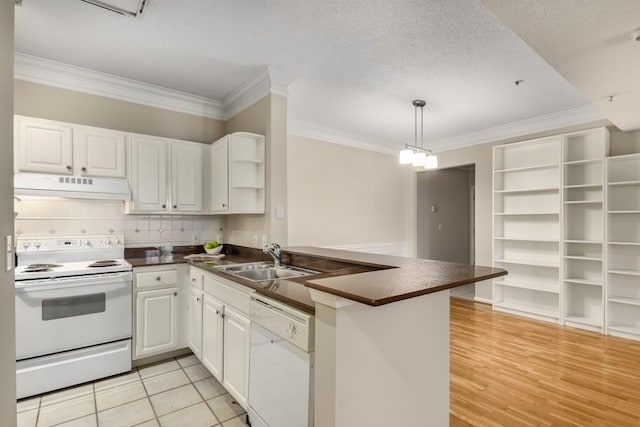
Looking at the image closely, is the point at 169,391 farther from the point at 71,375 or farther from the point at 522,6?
the point at 522,6

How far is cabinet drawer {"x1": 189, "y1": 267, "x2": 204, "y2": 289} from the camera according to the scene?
103 inches

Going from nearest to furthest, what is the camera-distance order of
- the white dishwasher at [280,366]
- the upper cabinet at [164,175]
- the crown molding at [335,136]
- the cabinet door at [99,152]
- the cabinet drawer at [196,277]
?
the white dishwasher at [280,366] < the cabinet drawer at [196,277] < the cabinet door at [99,152] < the upper cabinet at [164,175] < the crown molding at [335,136]

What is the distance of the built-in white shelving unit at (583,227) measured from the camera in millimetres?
3658

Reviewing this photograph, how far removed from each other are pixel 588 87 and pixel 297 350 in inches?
109

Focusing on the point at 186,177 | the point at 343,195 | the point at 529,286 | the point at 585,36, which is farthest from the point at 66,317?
the point at 529,286

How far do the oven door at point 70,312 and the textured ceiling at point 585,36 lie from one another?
10.2ft

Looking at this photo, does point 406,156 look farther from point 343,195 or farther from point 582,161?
point 582,161

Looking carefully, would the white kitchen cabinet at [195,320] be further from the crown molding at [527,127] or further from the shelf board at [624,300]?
the crown molding at [527,127]

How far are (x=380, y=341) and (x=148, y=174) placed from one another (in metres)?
2.74

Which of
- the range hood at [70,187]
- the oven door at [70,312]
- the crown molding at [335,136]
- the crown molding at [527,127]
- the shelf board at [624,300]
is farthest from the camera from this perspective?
the crown molding at [335,136]

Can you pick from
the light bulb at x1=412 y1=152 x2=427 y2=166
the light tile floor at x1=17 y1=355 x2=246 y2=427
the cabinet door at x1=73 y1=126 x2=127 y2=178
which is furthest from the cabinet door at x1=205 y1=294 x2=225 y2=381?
the light bulb at x1=412 y1=152 x2=427 y2=166

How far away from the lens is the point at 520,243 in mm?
4406


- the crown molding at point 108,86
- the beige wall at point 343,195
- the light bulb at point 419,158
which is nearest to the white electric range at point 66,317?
the crown molding at point 108,86

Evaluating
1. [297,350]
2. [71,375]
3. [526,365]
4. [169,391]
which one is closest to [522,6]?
[297,350]
